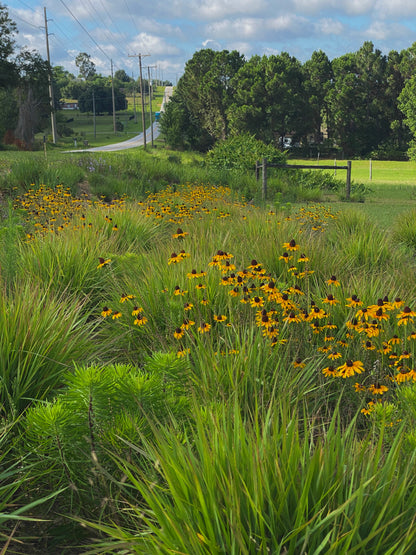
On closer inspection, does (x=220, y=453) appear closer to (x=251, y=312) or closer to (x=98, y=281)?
(x=251, y=312)

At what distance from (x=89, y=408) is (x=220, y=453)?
0.62 metres

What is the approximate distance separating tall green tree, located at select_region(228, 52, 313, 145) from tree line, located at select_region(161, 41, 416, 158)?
0.36 ft

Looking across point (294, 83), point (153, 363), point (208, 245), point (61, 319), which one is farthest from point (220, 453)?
point (294, 83)

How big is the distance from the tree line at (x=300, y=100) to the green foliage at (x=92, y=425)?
59720 millimetres

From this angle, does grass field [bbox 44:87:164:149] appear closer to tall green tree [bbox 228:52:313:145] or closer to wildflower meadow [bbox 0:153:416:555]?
tall green tree [bbox 228:52:313:145]

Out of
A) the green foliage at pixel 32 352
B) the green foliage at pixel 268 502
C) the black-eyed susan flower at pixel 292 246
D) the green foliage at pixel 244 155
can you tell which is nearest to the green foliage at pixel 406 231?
the black-eyed susan flower at pixel 292 246

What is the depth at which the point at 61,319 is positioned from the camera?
10.7ft

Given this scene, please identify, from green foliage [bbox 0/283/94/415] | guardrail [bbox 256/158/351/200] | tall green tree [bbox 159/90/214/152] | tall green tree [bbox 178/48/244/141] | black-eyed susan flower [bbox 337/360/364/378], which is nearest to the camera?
black-eyed susan flower [bbox 337/360/364/378]

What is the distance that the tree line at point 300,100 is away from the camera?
2410 inches

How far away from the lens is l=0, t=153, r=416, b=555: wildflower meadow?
1561 mm

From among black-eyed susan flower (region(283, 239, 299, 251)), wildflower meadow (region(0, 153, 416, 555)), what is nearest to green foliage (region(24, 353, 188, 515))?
wildflower meadow (region(0, 153, 416, 555))

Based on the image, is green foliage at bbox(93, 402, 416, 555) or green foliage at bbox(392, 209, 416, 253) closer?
green foliage at bbox(93, 402, 416, 555)

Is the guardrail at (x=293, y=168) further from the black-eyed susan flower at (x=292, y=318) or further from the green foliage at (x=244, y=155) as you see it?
the black-eyed susan flower at (x=292, y=318)

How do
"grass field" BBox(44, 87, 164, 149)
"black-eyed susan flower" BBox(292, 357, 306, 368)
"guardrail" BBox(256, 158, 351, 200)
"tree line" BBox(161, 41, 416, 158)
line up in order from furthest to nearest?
"grass field" BBox(44, 87, 164, 149)
"tree line" BBox(161, 41, 416, 158)
"guardrail" BBox(256, 158, 351, 200)
"black-eyed susan flower" BBox(292, 357, 306, 368)
